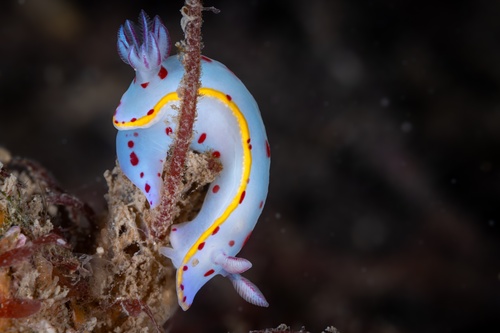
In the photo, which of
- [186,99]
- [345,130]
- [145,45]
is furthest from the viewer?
[345,130]

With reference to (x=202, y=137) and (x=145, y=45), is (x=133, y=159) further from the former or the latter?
(x=145, y=45)

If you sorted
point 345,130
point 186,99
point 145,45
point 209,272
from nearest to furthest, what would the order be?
point 186,99 < point 145,45 < point 209,272 < point 345,130

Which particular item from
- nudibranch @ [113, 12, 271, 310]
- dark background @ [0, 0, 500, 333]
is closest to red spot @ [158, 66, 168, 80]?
nudibranch @ [113, 12, 271, 310]

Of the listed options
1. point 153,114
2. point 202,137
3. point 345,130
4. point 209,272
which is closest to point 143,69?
point 153,114

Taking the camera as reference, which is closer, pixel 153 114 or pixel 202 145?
pixel 153 114

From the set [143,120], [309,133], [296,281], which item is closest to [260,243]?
[296,281]

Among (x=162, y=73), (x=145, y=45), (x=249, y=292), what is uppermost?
(x=145, y=45)

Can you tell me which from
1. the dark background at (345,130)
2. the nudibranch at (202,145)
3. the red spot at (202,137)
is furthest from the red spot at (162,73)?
the dark background at (345,130)

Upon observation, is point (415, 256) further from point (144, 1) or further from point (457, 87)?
point (144, 1)
